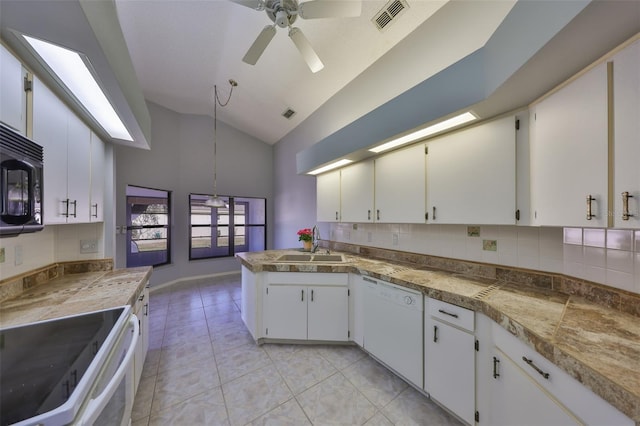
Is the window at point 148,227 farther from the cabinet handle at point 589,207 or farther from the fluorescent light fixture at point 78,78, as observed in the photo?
the cabinet handle at point 589,207

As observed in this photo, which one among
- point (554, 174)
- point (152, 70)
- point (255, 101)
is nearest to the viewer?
point (554, 174)

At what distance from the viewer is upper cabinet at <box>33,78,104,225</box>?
1.27 meters

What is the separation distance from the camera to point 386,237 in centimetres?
266

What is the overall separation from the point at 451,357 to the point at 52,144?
2.89 metres

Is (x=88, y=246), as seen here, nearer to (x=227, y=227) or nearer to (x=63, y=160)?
(x=63, y=160)

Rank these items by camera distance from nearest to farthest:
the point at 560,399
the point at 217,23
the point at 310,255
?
the point at 560,399 → the point at 217,23 → the point at 310,255

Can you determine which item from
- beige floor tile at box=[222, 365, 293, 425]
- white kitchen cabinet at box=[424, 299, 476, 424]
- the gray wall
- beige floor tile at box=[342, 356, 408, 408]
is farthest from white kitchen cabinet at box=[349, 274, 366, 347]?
the gray wall

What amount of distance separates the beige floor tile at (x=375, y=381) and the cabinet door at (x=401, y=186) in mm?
1378

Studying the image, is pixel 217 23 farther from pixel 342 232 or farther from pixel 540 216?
pixel 540 216

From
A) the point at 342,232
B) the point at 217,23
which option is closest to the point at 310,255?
the point at 342,232

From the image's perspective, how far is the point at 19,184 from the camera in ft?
3.12

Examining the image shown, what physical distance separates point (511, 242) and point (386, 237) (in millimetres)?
1177

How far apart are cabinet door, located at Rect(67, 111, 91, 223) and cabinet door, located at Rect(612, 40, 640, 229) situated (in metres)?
3.09

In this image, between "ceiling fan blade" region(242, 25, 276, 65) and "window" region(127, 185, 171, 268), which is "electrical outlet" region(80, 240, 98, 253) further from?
"ceiling fan blade" region(242, 25, 276, 65)
